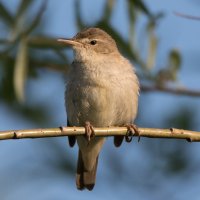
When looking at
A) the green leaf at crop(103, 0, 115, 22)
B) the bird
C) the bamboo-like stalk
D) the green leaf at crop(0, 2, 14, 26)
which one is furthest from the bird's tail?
the bamboo-like stalk

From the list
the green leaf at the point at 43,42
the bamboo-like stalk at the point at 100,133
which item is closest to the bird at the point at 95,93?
the green leaf at the point at 43,42

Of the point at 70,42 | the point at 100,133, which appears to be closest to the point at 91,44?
the point at 70,42

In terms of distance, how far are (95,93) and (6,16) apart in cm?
98

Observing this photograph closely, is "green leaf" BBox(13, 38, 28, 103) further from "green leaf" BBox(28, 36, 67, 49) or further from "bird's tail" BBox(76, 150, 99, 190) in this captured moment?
"bird's tail" BBox(76, 150, 99, 190)

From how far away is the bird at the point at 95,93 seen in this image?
4.91 m

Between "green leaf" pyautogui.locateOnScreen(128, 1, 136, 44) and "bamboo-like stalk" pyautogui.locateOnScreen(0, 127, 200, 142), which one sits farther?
"green leaf" pyautogui.locateOnScreen(128, 1, 136, 44)

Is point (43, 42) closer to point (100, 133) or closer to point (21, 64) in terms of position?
point (21, 64)

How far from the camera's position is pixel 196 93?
451 cm

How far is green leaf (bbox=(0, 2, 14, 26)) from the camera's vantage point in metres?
4.59

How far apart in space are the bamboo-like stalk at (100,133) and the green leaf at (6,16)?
162 cm

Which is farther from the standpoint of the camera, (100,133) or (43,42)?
(43,42)

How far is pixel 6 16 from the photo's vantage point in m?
4.62

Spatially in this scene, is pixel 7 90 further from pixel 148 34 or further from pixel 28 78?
pixel 148 34

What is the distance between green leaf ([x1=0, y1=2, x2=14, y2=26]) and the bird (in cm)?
53
